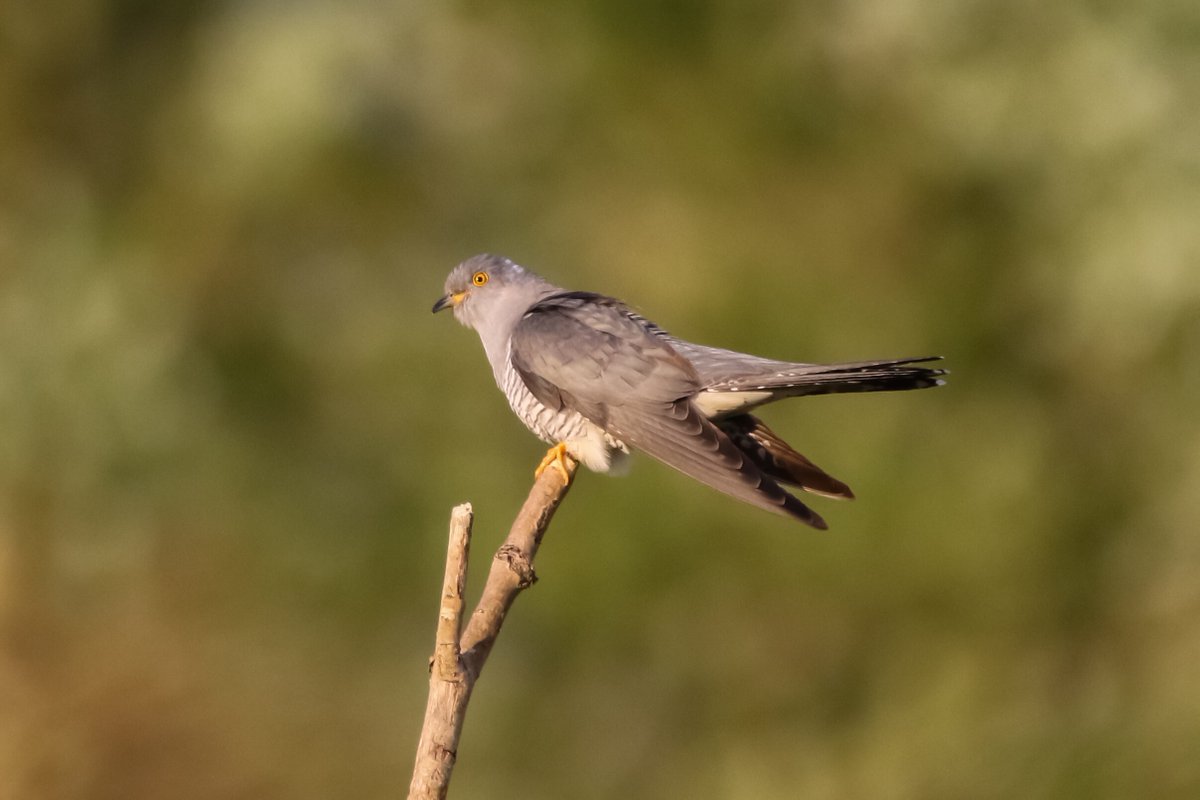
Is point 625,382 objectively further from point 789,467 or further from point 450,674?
point 450,674

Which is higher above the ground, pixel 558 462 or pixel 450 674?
pixel 558 462

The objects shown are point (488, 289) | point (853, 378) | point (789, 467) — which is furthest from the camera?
point (488, 289)

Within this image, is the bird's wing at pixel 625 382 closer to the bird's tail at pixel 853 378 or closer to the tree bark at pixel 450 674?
the bird's tail at pixel 853 378

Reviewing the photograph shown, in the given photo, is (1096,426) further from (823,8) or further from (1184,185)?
(823,8)

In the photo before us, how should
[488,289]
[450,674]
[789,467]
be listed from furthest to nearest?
[488,289]
[789,467]
[450,674]

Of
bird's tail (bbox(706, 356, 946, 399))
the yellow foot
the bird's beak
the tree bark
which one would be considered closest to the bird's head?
the bird's beak

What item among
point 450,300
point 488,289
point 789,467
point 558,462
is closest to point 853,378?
point 789,467

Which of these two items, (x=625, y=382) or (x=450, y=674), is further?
(x=625, y=382)

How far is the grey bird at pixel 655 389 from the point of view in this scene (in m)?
3.06

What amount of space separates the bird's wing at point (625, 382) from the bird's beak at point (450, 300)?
46 cm

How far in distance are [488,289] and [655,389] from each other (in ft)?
3.11

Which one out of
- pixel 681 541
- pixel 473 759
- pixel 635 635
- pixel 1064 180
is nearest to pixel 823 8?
pixel 1064 180

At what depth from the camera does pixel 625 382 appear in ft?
11.1

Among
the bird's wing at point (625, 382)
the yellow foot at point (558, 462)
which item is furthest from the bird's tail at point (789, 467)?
the yellow foot at point (558, 462)
